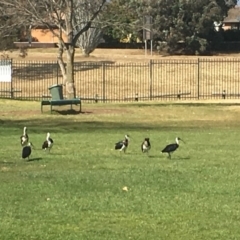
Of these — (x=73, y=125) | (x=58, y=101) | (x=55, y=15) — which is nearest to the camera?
(x=73, y=125)

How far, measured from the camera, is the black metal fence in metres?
47.6

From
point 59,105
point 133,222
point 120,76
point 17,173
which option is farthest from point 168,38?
point 133,222

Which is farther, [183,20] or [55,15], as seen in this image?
[183,20]

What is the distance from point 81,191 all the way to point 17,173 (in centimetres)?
249

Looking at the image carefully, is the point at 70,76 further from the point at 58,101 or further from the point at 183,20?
the point at 183,20

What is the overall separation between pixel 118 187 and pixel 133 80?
131ft

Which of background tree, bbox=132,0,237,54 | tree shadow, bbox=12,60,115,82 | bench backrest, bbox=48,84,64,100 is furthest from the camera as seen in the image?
background tree, bbox=132,0,237,54

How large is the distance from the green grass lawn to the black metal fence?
21.6m

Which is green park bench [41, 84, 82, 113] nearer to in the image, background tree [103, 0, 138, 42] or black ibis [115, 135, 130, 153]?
background tree [103, 0, 138, 42]

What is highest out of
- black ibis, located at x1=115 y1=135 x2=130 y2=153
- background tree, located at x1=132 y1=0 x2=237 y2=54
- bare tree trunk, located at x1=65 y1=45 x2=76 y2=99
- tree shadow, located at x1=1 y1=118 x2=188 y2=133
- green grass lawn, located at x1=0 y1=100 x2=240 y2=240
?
background tree, located at x1=132 y1=0 x2=237 y2=54

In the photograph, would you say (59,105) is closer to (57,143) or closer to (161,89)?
(57,143)

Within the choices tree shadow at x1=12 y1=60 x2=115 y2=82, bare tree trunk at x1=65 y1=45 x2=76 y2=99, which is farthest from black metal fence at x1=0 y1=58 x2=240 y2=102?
bare tree trunk at x1=65 y1=45 x2=76 y2=99

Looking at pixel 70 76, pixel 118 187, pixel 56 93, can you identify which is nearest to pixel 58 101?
pixel 56 93

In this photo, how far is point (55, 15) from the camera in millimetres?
39281
